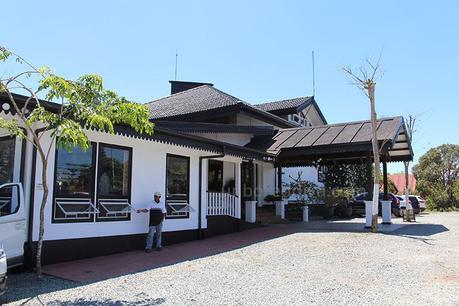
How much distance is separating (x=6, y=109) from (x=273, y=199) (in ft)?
51.3

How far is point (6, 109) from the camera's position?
738 centimetres

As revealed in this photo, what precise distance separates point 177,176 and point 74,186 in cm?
386

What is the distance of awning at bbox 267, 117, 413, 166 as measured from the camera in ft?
53.8

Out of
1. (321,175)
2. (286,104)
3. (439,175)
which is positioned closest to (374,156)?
(286,104)

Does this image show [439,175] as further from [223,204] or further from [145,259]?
[145,259]

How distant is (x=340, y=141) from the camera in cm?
1691

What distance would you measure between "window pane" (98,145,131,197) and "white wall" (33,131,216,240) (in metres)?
0.20

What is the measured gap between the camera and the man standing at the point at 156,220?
1128 centimetres

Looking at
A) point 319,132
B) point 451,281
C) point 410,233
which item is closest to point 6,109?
point 451,281

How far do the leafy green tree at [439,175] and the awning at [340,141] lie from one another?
15627 millimetres

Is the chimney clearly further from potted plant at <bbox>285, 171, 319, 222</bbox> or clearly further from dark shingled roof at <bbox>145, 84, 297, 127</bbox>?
potted plant at <bbox>285, 171, 319, 222</bbox>

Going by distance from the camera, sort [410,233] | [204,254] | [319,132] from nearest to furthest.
→ [204,254] < [410,233] < [319,132]

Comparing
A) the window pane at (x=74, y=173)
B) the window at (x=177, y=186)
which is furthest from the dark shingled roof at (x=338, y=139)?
the window pane at (x=74, y=173)

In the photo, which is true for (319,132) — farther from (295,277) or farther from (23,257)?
(23,257)
